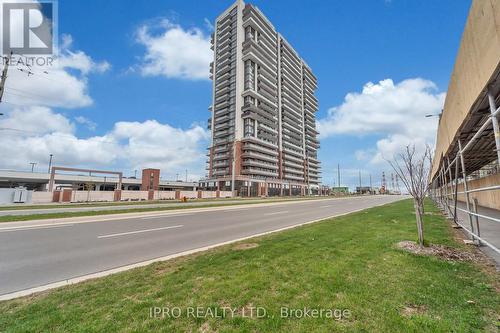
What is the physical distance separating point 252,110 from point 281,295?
85.5 metres

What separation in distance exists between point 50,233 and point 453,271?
14.0m

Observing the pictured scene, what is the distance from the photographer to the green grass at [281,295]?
303 cm

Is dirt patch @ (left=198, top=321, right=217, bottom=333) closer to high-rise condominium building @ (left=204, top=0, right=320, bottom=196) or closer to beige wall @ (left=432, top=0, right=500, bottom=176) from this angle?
beige wall @ (left=432, top=0, right=500, bottom=176)

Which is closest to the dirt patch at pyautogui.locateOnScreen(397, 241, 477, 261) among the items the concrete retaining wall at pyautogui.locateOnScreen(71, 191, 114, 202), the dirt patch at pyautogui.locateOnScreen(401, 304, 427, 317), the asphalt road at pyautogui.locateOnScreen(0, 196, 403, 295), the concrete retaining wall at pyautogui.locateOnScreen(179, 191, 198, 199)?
the dirt patch at pyautogui.locateOnScreen(401, 304, 427, 317)

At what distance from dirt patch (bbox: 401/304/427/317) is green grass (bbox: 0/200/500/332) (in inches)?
1.1

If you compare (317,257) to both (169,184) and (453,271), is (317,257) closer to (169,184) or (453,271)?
(453,271)

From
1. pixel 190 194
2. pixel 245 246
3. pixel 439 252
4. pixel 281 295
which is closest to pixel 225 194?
pixel 190 194

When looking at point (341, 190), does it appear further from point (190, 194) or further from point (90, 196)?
point (90, 196)

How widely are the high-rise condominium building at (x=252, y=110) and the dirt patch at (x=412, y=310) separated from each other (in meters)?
71.9

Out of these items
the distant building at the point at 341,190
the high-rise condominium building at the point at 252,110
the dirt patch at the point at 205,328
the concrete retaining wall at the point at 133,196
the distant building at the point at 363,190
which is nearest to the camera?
the dirt patch at the point at 205,328

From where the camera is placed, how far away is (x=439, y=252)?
20.8 ft

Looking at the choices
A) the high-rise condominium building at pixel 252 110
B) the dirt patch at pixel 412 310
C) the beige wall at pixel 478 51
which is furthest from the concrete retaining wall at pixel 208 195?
the dirt patch at pixel 412 310

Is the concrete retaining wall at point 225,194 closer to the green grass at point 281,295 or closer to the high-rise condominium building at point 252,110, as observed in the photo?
the high-rise condominium building at point 252,110

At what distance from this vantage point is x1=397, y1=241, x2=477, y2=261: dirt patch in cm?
601
